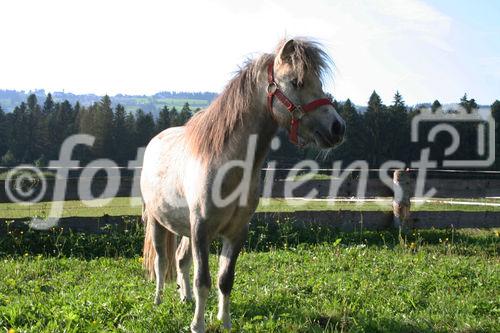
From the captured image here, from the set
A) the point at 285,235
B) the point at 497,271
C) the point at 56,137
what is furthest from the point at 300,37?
the point at 56,137

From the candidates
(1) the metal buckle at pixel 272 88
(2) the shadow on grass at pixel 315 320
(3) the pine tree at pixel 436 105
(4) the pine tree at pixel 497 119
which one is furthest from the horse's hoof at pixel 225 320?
(3) the pine tree at pixel 436 105

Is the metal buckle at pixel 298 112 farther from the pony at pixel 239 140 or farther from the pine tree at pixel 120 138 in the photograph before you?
the pine tree at pixel 120 138

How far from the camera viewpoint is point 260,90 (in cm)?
480

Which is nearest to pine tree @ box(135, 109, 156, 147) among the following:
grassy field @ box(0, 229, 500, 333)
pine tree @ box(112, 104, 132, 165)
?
pine tree @ box(112, 104, 132, 165)

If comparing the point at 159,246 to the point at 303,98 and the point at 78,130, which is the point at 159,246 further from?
the point at 78,130

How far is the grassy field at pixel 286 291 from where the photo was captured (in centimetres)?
497

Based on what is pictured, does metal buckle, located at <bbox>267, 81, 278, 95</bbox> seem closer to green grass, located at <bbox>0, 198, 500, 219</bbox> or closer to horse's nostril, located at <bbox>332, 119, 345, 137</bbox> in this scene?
horse's nostril, located at <bbox>332, 119, 345, 137</bbox>

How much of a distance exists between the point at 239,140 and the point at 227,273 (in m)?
1.29

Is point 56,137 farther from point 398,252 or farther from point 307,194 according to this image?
point 398,252

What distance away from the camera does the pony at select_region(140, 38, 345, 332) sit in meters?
4.54

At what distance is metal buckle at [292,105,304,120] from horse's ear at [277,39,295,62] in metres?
0.45

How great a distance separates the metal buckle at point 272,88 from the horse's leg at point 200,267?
1.28 metres

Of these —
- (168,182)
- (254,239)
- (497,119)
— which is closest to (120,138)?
(497,119)

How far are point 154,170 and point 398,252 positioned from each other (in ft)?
16.3
